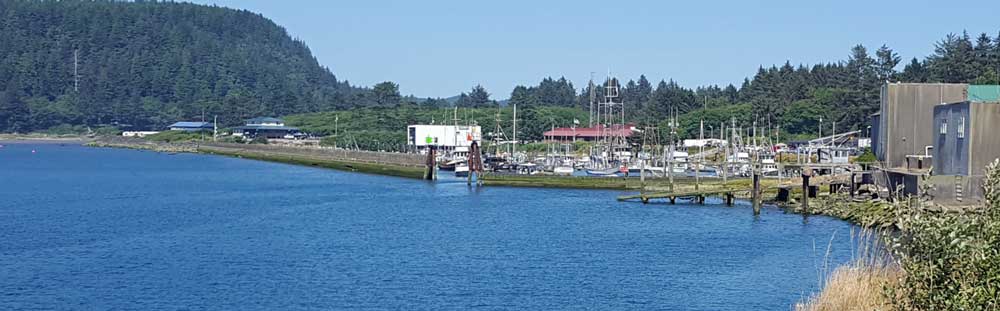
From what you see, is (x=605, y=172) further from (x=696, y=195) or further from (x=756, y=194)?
(x=756, y=194)

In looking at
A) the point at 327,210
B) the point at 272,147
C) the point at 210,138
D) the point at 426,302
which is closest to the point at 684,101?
the point at 272,147

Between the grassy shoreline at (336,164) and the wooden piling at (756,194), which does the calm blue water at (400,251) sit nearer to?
the wooden piling at (756,194)

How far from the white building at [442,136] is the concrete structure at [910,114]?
69125 mm

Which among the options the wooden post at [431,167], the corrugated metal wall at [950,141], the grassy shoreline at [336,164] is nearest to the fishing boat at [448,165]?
the grassy shoreline at [336,164]

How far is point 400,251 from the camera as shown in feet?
150

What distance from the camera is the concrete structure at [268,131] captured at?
177 m

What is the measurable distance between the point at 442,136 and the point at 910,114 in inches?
3205

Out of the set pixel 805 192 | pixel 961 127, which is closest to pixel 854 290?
pixel 961 127

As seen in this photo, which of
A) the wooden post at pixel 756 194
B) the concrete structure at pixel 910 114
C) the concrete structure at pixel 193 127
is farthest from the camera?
the concrete structure at pixel 193 127

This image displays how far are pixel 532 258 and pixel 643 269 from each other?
4446mm

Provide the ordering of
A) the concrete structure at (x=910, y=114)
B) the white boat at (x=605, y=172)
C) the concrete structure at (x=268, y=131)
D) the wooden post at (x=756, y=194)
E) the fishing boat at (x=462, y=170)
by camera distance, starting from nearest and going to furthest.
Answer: the concrete structure at (x=910, y=114) → the wooden post at (x=756, y=194) → the fishing boat at (x=462, y=170) → the white boat at (x=605, y=172) → the concrete structure at (x=268, y=131)

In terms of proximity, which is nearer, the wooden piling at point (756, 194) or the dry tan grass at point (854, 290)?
the dry tan grass at point (854, 290)

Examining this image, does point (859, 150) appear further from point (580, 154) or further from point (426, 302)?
point (426, 302)

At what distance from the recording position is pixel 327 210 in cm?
6500
